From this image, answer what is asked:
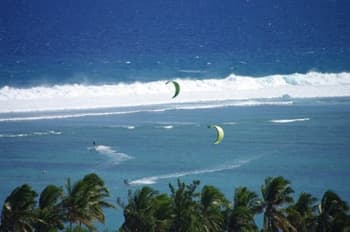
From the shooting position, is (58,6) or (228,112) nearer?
(228,112)

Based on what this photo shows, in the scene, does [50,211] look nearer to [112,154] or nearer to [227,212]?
[227,212]

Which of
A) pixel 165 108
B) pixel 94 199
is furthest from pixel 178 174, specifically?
pixel 165 108

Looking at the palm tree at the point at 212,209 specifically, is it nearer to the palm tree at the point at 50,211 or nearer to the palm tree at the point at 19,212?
the palm tree at the point at 50,211

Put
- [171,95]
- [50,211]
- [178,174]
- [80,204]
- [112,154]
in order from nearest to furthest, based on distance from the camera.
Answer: [50,211] → [80,204] → [178,174] → [112,154] → [171,95]

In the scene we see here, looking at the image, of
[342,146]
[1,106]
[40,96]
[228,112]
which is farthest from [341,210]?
[40,96]

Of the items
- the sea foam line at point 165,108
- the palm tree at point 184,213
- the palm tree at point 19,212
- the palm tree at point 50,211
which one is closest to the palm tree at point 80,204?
the palm tree at point 50,211

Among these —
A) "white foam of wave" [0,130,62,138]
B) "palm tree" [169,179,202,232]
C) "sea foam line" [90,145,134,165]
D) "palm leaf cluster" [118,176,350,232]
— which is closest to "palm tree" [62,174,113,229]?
"palm leaf cluster" [118,176,350,232]

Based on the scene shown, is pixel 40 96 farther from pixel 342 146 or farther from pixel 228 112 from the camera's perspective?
pixel 342 146
